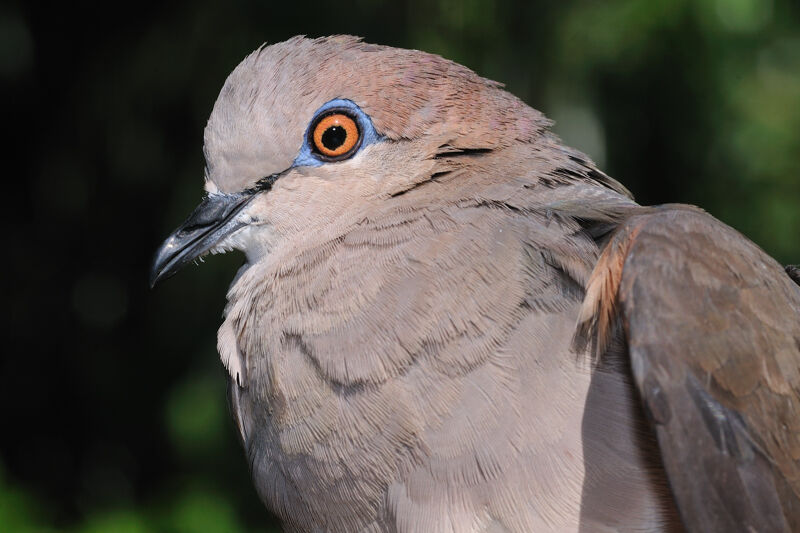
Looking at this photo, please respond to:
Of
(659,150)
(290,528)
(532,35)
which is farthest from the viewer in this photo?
(659,150)

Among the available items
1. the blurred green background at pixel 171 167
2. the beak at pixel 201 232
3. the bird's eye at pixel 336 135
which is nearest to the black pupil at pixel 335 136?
the bird's eye at pixel 336 135

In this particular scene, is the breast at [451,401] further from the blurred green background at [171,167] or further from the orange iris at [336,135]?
the blurred green background at [171,167]

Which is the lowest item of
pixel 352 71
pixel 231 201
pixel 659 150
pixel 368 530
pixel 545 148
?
pixel 368 530

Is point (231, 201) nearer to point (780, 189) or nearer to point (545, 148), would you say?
point (545, 148)

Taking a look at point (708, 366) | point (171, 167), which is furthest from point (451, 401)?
point (171, 167)

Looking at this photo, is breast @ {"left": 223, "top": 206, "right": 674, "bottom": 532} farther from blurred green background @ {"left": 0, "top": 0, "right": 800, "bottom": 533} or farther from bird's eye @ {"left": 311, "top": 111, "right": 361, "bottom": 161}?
blurred green background @ {"left": 0, "top": 0, "right": 800, "bottom": 533}

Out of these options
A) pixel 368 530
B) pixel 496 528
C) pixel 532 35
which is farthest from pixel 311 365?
pixel 532 35

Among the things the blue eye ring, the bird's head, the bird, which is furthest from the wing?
the blue eye ring

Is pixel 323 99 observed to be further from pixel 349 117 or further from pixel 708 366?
pixel 708 366
